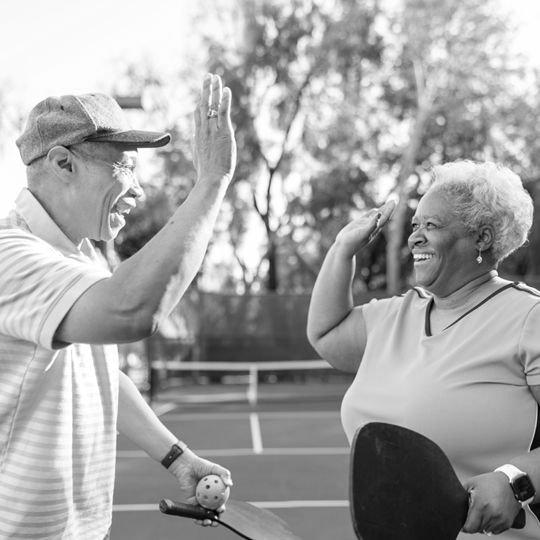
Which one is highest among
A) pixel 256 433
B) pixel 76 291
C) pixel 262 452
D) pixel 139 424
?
pixel 76 291

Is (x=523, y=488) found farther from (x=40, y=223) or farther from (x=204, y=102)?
(x=40, y=223)

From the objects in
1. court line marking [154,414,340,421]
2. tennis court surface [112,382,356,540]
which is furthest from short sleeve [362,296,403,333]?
court line marking [154,414,340,421]

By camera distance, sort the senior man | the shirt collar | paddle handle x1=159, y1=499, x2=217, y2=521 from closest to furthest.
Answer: the senior man
the shirt collar
paddle handle x1=159, y1=499, x2=217, y2=521

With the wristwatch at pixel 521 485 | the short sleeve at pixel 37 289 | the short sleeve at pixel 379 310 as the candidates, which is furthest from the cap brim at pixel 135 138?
the wristwatch at pixel 521 485

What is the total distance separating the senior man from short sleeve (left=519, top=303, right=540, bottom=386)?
100 centimetres

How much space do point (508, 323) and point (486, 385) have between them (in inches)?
7.8

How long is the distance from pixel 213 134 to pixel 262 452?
7758mm

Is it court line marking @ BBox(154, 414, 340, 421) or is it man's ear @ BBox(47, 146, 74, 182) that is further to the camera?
court line marking @ BBox(154, 414, 340, 421)

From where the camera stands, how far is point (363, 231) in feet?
8.77

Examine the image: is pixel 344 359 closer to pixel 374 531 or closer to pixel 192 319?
pixel 374 531

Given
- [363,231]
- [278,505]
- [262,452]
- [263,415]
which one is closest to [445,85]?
[263,415]

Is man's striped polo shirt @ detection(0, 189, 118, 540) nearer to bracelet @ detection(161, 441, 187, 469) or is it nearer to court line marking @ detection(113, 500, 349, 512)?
bracelet @ detection(161, 441, 187, 469)

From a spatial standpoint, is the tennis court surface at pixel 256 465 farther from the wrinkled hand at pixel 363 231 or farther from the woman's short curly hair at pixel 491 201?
the woman's short curly hair at pixel 491 201

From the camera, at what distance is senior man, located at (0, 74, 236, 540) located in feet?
5.04
